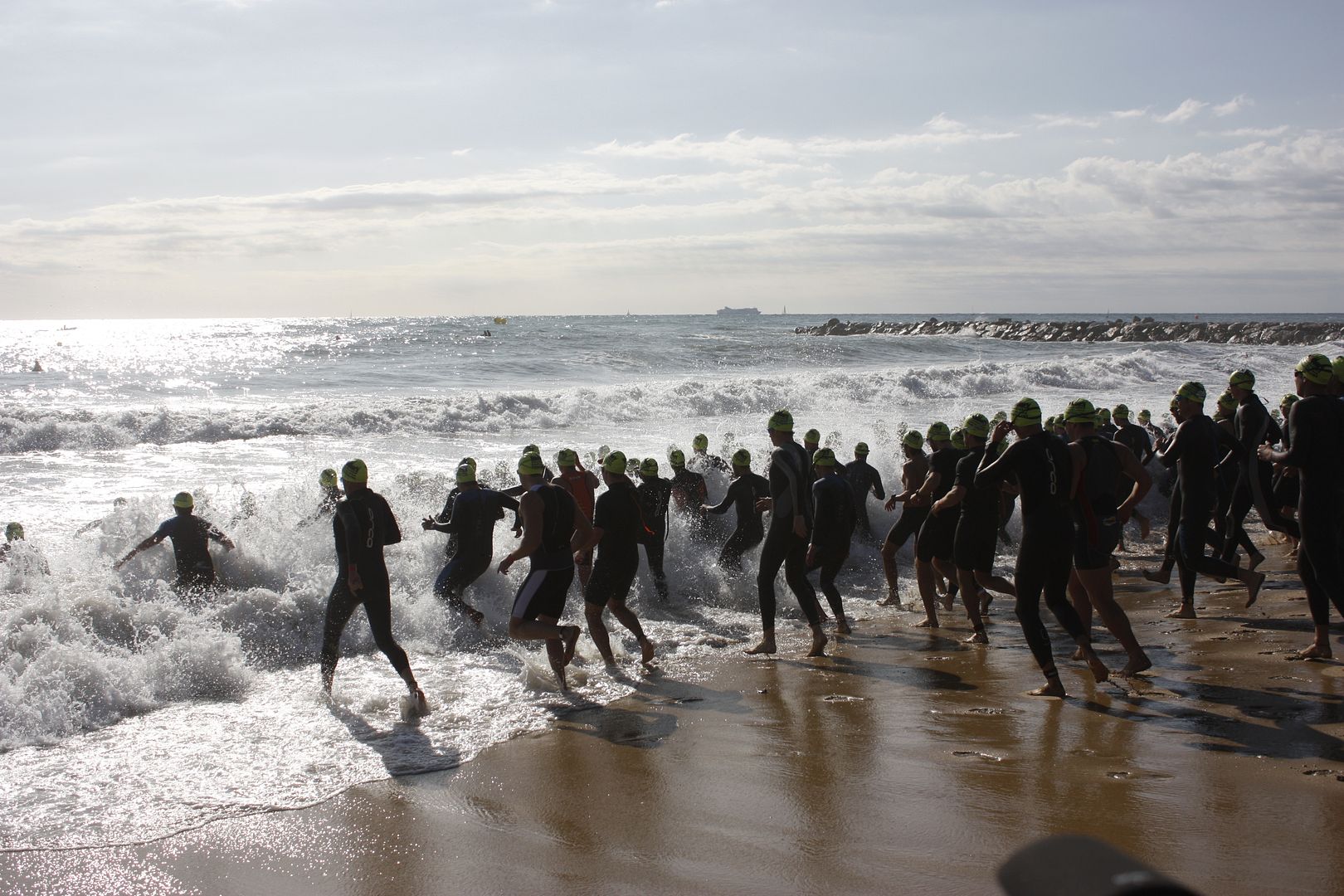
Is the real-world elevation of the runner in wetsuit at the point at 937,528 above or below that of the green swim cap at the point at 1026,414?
below

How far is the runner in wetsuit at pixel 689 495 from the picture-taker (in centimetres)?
1136

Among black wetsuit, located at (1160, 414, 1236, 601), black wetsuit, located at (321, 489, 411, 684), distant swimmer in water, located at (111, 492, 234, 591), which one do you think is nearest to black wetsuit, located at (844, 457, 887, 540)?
black wetsuit, located at (1160, 414, 1236, 601)

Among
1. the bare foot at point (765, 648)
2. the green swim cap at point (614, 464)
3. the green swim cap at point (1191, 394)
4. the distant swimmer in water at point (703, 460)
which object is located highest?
the green swim cap at point (1191, 394)

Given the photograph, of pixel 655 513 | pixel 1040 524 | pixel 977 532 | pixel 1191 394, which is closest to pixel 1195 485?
pixel 1191 394

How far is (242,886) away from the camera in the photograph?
4324 mm

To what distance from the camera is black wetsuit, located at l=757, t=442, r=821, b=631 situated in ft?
27.1

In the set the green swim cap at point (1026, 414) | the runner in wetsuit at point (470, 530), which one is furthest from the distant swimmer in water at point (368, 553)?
the green swim cap at point (1026, 414)

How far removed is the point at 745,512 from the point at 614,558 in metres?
2.41

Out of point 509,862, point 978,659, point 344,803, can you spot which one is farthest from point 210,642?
point 978,659

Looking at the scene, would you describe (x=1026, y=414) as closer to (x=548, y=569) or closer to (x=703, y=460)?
(x=548, y=569)

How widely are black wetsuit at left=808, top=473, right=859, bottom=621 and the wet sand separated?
2.16 metres

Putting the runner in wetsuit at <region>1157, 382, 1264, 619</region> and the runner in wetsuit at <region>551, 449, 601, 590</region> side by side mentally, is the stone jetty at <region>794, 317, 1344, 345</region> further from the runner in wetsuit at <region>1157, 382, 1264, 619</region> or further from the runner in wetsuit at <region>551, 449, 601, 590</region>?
the runner in wetsuit at <region>551, 449, 601, 590</region>

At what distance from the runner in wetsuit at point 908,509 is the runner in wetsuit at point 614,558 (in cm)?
274

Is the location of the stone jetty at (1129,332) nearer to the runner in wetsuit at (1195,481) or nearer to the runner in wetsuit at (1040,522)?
the runner in wetsuit at (1195,481)
